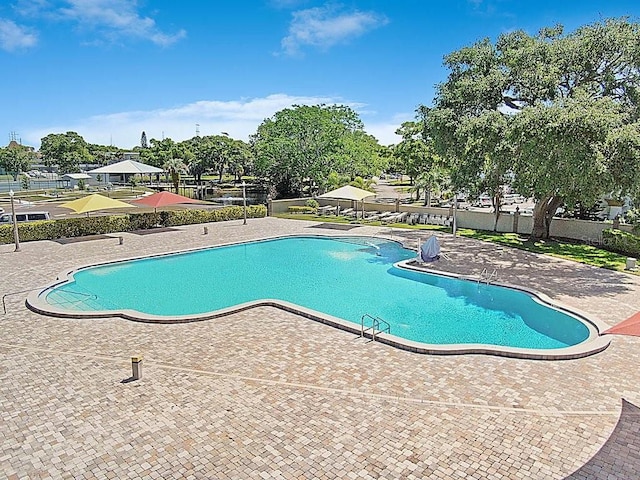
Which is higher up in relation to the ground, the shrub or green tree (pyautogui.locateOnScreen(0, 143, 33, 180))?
green tree (pyautogui.locateOnScreen(0, 143, 33, 180))

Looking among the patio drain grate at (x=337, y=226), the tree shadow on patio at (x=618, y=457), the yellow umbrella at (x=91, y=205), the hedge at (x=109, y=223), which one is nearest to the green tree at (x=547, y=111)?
the patio drain grate at (x=337, y=226)

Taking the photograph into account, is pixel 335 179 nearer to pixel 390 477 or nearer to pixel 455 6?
pixel 455 6

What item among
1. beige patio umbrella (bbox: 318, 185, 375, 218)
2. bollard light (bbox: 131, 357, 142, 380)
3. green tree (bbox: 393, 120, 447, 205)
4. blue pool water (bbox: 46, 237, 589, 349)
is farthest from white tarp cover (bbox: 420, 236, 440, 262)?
green tree (bbox: 393, 120, 447, 205)

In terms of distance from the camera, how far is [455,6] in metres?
19.1

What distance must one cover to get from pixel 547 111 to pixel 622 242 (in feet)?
25.2

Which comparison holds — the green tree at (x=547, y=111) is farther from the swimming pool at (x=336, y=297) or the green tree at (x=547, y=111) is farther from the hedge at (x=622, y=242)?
the swimming pool at (x=336, y=297)

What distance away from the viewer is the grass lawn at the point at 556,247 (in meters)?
17.1

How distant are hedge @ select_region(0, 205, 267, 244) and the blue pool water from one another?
605 cm

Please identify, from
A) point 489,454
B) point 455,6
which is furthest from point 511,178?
point 489,454

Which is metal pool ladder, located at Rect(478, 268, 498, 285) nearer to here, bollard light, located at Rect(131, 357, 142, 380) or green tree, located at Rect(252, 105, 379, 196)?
bollard light, located at Rect(131, 357, 142, 380)

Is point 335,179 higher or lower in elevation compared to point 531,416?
higher

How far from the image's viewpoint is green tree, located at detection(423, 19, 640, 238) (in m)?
13.8

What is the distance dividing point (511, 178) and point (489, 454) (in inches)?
710

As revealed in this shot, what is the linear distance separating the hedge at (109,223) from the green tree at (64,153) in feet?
196
